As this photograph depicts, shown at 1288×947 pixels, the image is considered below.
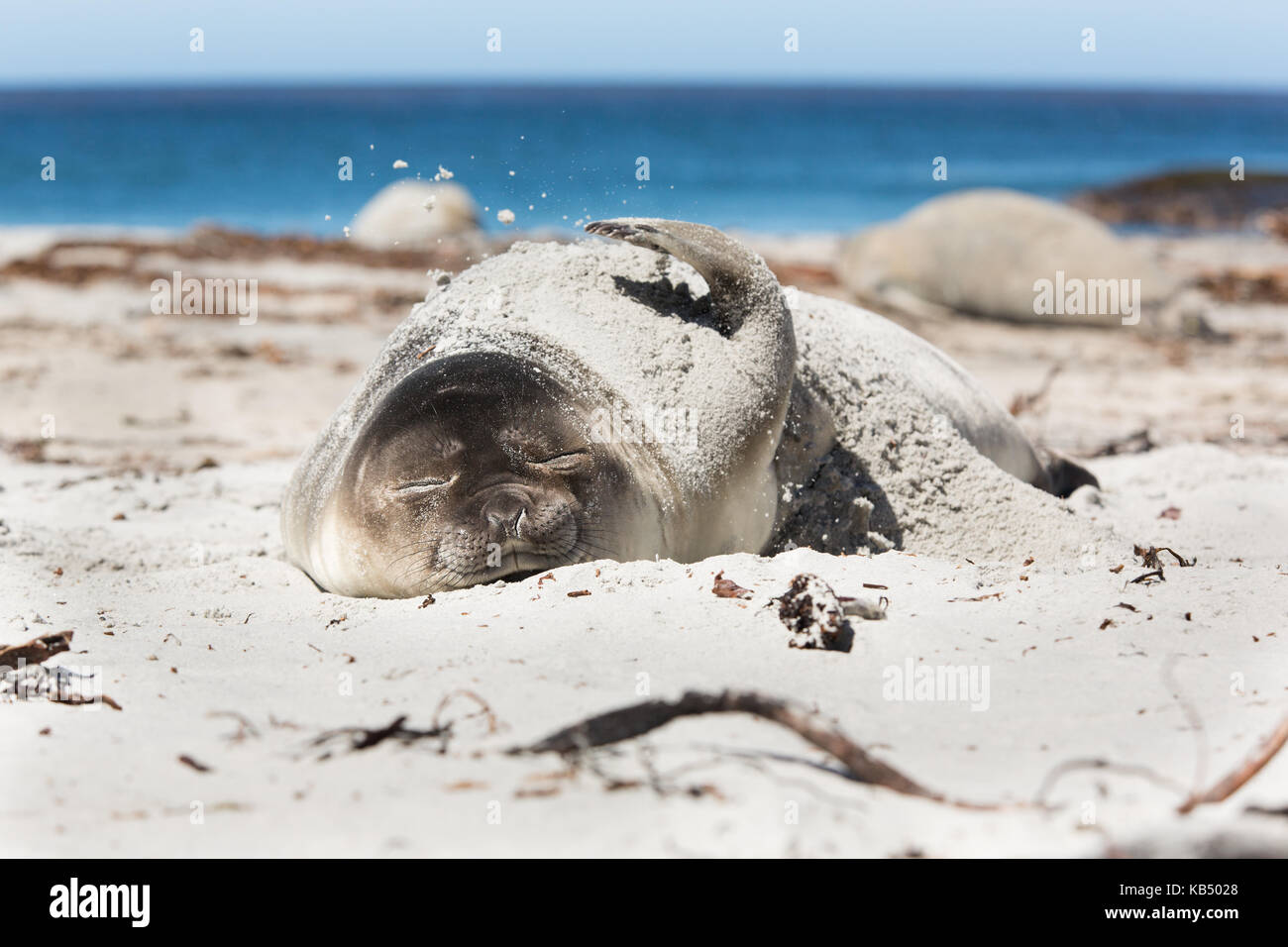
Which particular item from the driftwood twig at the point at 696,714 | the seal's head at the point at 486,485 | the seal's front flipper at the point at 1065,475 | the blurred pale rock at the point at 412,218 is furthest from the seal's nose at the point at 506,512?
the blurred pale rock at the point at 412,218

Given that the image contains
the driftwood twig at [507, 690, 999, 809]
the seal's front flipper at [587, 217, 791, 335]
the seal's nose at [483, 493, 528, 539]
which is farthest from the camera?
the seal's front flipper at [587, 217, 791, 335]

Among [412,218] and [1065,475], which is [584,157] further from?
[412,218]

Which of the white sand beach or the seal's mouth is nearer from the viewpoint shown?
the white sand beach

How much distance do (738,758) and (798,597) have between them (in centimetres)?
85

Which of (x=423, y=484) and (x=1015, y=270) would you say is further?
(x=1015, y=270)

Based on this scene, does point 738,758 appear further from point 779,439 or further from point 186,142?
point 186,142

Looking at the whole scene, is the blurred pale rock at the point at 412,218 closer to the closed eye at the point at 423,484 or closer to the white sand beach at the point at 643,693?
the white sand beach at the point at 643,693

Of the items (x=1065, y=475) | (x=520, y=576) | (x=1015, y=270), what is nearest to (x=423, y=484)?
(x=520, y=576)

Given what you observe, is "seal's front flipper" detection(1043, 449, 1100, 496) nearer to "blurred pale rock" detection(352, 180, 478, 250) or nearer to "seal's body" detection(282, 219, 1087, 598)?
"seal's body" detection(282, 219, 1087, 598)

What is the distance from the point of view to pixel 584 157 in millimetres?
4328

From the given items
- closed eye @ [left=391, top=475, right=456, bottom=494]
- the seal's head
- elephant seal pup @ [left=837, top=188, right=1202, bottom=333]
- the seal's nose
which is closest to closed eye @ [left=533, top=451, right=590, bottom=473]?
the seal's head

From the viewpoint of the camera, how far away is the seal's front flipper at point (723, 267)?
3.97 metres

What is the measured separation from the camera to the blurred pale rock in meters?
17.4

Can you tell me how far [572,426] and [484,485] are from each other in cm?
30
